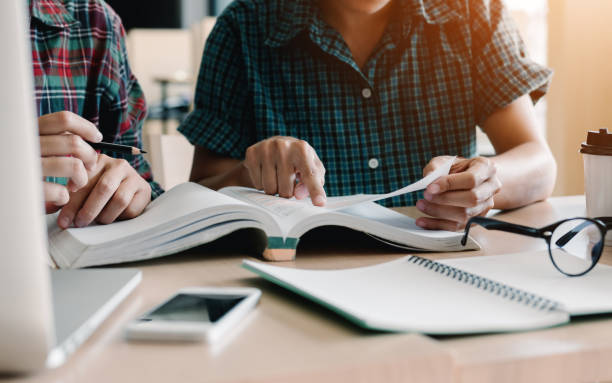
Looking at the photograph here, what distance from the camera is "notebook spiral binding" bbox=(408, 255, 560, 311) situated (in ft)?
1.39

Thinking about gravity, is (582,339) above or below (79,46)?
below

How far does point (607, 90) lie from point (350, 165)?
0.86 meters

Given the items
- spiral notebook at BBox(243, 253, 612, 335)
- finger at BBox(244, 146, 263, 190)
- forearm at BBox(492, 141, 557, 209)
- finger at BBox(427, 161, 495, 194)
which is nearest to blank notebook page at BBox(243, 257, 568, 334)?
spiral notebook at BBox(243, 253, 612, 335)

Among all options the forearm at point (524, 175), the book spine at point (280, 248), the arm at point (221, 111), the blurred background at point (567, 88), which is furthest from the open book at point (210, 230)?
the blurred background at point (567, 88)

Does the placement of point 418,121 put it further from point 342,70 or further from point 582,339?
point 582,339

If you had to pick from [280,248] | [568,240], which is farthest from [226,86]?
[568,240]

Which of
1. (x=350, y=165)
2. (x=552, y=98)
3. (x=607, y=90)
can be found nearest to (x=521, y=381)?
(x=350, y=165)

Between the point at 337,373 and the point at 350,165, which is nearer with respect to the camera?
the point at 337,373

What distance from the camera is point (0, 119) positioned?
0.30m

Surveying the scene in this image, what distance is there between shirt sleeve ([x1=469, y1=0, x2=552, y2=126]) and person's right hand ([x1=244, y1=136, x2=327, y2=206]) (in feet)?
1.86

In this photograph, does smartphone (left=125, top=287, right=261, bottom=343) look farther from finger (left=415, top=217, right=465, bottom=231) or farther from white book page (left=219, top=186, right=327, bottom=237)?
finger (left=415, top=217, right=465, bottom=231)

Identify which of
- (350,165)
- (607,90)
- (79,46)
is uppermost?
(79,46)

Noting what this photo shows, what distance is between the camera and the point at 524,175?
98 cm

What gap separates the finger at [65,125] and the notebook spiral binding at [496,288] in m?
0.40
